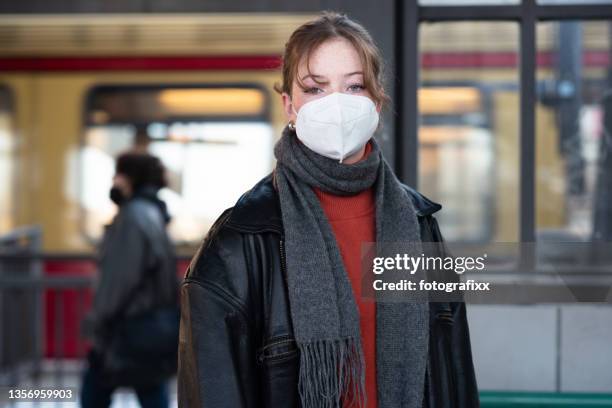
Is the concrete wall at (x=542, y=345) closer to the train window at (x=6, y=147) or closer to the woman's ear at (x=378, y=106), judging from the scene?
the woman's ear at (x=378, y=106)

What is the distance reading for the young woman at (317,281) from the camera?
169 centimetres

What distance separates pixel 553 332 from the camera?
133 inches

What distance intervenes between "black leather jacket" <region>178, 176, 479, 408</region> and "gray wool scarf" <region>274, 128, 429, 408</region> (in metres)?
0.03

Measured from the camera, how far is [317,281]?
1.71m

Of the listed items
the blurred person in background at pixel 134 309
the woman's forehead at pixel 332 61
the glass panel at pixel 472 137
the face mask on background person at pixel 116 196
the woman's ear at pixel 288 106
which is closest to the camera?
the woman's forehead at pixel 332 61

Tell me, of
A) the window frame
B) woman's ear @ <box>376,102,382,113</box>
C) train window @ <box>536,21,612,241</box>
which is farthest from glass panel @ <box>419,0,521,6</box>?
woman's ear @ <box>376,102,382,113</box>

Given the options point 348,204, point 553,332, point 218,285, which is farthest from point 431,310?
point 553,332

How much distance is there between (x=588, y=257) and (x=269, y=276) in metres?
2.38

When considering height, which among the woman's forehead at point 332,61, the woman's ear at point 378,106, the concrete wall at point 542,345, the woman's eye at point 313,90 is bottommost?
the concrete wall at point 542,345

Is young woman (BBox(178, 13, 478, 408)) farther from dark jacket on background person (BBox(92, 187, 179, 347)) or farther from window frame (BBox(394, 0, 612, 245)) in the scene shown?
dark jacket on background person (BBox(92, 187, 179, 347))

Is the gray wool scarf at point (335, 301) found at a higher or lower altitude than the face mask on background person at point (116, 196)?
lower

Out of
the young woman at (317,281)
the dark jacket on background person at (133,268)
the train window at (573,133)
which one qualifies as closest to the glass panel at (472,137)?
the train window at (573,133)

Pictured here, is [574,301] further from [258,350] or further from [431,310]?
[258,350]

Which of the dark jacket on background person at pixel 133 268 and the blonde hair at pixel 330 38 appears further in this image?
the dark jacket on background person at pixel 133 268
